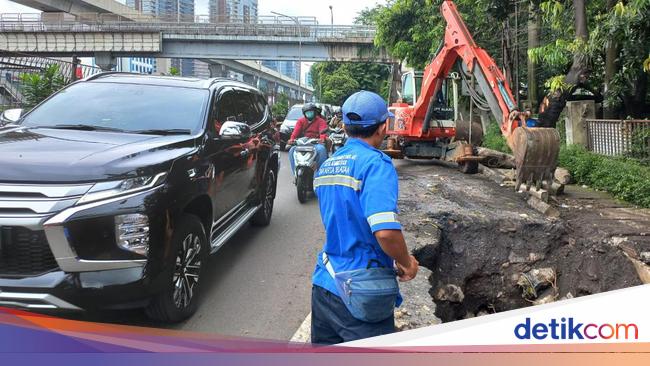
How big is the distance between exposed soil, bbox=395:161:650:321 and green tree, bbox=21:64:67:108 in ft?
29.1

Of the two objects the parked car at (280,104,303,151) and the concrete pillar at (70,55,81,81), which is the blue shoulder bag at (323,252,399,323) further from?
the parked car at (280,104,303,151)

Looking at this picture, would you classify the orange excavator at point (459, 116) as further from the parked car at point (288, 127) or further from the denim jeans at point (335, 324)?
the denim jeans at point (335, 324)

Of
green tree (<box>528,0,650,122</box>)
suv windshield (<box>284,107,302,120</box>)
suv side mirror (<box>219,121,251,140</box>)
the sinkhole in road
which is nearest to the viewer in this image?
suv side mirror (<box>219,121,251,140</box>)

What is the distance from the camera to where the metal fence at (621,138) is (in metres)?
9.78

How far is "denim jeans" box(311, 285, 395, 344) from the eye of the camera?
238cm

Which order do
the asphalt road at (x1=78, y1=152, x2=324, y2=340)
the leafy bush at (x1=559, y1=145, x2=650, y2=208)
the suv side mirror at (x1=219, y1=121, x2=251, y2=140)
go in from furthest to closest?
1. the leafy bush at (x1=559, y1=145, x2=650, y2=208)
2. the suv side mirror at (x1=219, y1=121, x2=251, y2=140)
3. the asphalt road at (x1=78, y1=152, x2=324, y2=340)

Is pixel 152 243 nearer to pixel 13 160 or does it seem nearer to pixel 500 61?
pixel 13 160

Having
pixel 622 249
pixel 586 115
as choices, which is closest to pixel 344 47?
pixel 586 115

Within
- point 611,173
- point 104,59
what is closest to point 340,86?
point 104,59

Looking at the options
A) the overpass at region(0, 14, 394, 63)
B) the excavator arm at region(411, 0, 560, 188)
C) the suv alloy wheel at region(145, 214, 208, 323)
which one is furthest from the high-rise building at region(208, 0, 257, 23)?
the suv alloy wheel at region(145, 214, 208, 323)

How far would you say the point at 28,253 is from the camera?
3.13m

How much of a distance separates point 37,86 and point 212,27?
29.2 m

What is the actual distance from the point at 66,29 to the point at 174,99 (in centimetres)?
3942

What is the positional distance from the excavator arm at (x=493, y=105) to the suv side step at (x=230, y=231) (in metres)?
4.57
